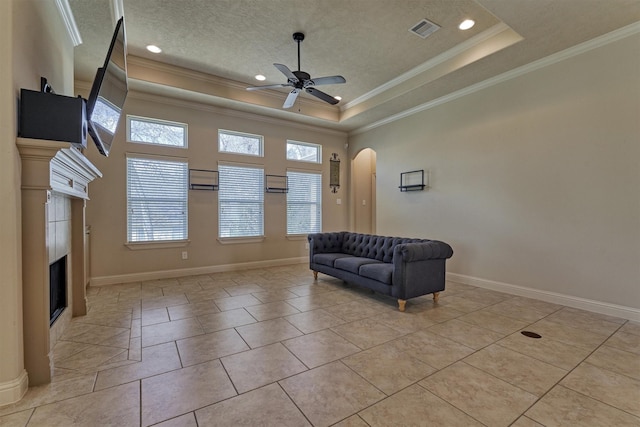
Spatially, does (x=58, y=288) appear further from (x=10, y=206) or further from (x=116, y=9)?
(x=116, y=9)

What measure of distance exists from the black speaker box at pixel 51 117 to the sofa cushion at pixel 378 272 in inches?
125

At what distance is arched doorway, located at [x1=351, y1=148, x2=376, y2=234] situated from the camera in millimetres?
7203

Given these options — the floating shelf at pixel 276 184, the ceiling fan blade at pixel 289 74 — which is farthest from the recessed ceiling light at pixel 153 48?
the floating shelf at pixel 276 184

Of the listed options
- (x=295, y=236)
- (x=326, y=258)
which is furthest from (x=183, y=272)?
(x=326, y=258)

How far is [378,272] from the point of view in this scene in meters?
3.64

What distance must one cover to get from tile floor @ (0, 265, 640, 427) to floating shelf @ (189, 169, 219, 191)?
2.24 meters

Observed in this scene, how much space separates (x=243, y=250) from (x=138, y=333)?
2.99 metres

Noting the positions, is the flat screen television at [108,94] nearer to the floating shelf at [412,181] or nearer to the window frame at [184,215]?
the window frame at [184,215]

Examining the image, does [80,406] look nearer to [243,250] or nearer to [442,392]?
[442,392]

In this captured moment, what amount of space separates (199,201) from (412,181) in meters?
4.00

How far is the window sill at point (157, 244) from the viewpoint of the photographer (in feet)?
15.4

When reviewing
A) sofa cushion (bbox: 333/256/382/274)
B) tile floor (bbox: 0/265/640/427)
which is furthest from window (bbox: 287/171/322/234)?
tile floor (bbox: 0/265/640/427)

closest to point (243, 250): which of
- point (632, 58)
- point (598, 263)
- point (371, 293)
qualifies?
point (371, 293)

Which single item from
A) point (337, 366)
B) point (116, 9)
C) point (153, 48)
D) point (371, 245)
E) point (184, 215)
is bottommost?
point (337, 366)
